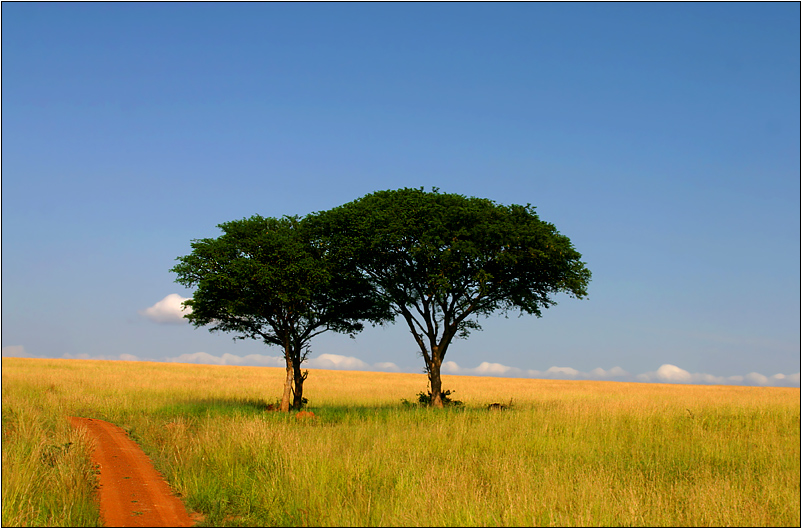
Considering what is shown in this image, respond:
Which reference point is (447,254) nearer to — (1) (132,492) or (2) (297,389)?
(2) (297,389)

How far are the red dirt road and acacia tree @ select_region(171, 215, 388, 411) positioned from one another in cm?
1142

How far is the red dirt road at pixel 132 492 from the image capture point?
33.0ft

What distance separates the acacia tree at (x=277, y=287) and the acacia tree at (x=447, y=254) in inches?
59.5

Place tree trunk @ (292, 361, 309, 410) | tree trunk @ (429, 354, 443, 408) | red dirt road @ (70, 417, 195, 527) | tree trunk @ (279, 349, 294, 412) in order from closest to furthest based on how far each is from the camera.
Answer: red dirt road @ (70, 417, 195, 527), tree trunk @ (279, 349, 294, 412), tree trunk @ (429, 354, 443, 408), tree trunk @ (292, 361, 309, 410)

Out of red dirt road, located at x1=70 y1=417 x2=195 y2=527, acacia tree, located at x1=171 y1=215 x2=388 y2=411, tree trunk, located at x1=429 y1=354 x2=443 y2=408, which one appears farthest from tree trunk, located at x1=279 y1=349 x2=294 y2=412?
red dirt road, located at x1=70 y1=417 x2=195 y2=527

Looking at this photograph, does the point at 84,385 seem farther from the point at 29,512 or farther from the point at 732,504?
the point at 732,504

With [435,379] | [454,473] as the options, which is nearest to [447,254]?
[435,379]

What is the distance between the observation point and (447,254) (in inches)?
1106

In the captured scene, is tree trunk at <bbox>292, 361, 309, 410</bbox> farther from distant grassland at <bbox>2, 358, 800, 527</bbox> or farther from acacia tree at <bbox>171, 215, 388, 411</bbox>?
distant grassland at <bbox>2, 358, 800, 527</bbox>

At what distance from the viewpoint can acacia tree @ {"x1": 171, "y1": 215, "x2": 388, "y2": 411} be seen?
2783 cm

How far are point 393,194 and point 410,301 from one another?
5.78 meters

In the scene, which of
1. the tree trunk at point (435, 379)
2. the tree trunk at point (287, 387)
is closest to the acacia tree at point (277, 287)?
the tree trunk at point (287, 387)

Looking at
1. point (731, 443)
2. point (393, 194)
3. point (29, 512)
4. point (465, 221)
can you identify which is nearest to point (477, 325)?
point (465, 221)

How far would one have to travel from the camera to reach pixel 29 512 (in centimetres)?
965
